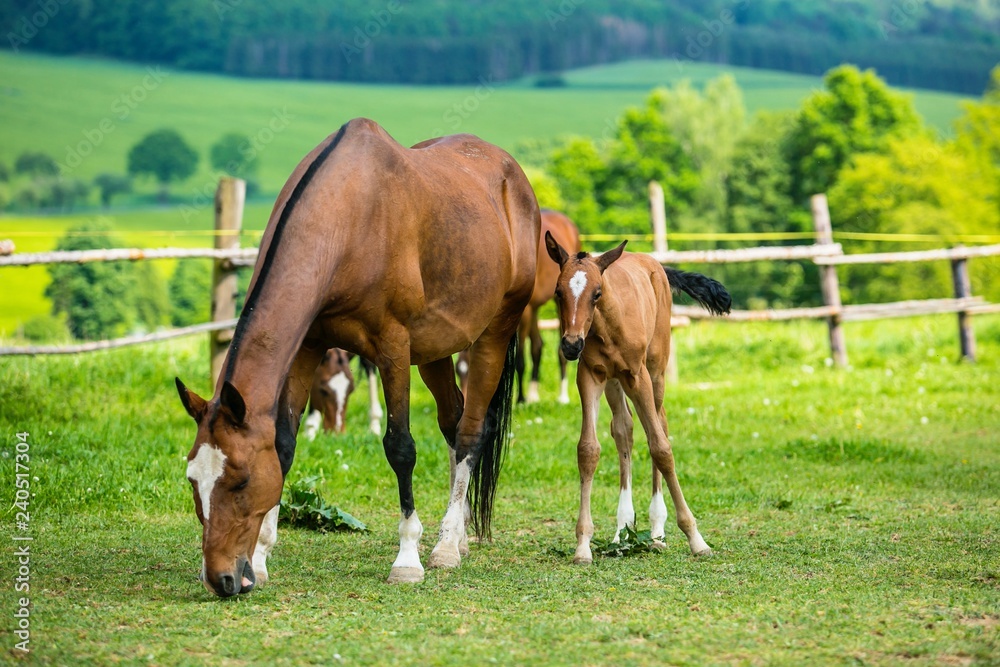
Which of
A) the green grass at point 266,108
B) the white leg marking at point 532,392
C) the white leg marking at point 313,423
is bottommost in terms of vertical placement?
the white leg marking at point 532,392

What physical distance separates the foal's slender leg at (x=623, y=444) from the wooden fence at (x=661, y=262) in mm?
2714

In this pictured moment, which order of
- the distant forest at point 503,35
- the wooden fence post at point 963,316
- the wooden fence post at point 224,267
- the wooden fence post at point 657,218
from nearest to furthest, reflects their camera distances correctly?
the wooden fence post at point 224,267, the wooden fence post at point 657,218, the wooden fence post at point 963,316, the distant forest at point 503,35

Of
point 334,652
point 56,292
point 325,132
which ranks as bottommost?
point 56,292

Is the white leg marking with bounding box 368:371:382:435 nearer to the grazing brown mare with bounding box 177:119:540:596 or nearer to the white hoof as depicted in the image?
the grazing brown mare with bounding box 177:119:540:596

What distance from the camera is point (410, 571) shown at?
4.84m

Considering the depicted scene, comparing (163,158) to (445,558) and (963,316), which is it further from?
(445,558)

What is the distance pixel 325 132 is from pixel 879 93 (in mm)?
21083

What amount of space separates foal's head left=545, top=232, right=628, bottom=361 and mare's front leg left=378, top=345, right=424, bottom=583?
2.61 feet

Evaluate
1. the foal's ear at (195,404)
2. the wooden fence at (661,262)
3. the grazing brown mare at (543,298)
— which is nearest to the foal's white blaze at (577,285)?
the foal's ear at (195,404)

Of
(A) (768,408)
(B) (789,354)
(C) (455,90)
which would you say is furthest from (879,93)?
(A) (768,408)

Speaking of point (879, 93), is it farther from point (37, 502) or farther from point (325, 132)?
point (37, 502)

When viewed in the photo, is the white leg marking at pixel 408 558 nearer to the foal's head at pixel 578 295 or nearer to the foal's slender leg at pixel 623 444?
the foal's head at pixel 578 295

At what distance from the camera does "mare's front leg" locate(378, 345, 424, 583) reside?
4871 mm

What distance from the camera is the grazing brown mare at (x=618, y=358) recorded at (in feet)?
17.2
